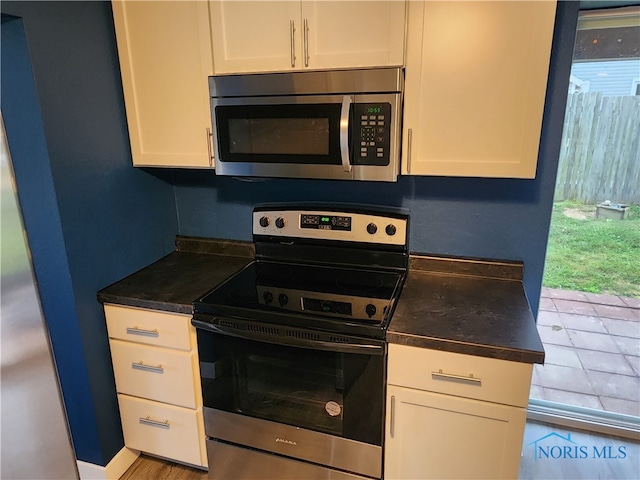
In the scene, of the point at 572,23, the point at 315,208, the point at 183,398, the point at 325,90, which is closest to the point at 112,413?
the point at 183,398

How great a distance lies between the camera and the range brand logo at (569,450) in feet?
6.82

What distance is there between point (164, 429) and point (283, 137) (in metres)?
1.31

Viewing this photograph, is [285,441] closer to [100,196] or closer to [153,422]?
[153,422]

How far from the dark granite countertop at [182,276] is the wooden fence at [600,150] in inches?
58.2

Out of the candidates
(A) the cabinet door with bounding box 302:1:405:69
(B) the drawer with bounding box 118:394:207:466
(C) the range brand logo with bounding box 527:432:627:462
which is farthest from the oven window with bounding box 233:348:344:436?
(C) the range brand logo with bounding box 527:432:627:462

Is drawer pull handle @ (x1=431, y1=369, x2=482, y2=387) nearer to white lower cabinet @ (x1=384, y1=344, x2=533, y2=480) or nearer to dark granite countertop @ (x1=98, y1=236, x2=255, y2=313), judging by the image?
white lower cabinet @ (x1=384, y1=344, x2=533, y2=480)

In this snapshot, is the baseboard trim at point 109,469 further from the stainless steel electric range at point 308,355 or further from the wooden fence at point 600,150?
the wooden fence at point 600,150

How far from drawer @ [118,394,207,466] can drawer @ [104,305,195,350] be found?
0.97 ft

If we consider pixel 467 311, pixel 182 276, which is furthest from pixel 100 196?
pixel 467 311

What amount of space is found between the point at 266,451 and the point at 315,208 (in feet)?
3.32

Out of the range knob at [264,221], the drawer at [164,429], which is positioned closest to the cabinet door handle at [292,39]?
the range knob at [264,221]

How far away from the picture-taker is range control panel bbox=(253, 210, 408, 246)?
1895 mm

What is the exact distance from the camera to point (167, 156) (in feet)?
6.09

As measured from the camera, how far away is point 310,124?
162 cm
